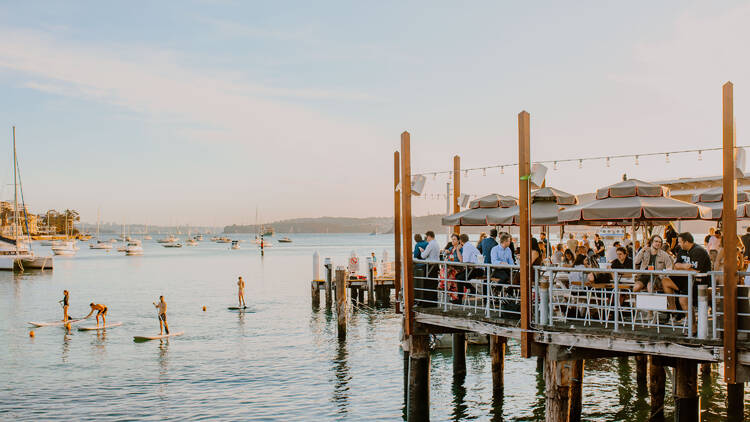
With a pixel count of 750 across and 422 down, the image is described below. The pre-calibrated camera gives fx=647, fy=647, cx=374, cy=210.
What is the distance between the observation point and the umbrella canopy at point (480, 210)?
55.9ft

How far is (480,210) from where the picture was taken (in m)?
17.5

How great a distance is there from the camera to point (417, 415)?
14.4m

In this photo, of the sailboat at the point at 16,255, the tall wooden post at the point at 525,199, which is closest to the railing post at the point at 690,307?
the tall wooden post at the point at 525,199

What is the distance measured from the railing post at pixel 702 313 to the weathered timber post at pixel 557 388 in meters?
2.32

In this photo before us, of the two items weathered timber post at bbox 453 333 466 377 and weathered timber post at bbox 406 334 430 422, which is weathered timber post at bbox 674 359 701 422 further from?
weathered timber post at bbox 453 333 466 377

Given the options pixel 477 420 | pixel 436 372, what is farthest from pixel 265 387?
pixel 477 420

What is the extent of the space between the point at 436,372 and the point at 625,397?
20.3 feet

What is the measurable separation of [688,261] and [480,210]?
275 inches

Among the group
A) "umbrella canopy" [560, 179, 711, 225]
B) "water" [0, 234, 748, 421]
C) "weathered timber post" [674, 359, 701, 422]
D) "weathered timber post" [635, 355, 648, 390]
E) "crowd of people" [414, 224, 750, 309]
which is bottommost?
"water" [0, 234, 748, 421]

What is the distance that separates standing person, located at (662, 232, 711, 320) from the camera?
35.5 feet

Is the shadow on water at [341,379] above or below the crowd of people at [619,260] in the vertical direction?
below

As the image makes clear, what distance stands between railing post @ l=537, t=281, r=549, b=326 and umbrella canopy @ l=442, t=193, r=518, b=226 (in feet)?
17.7

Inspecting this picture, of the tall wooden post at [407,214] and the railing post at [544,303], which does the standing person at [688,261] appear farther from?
the tall wooden post at [407,214]

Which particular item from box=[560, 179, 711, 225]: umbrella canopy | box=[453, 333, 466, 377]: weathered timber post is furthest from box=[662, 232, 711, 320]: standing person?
box=[453, 333, 466, 377]: weathered timber post
